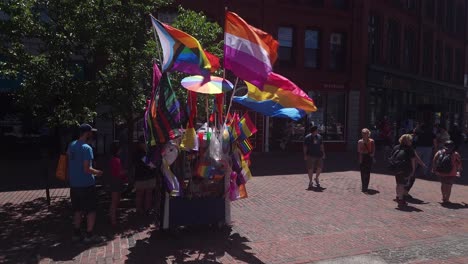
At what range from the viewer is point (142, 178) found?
8469mm

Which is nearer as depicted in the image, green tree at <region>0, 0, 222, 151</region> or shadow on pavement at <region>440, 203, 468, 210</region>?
green tree at <region>0, 0, 222, 151</region>

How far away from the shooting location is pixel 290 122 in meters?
22.1

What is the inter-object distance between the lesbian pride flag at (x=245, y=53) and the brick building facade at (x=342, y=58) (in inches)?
518

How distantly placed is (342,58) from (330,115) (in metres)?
3.15

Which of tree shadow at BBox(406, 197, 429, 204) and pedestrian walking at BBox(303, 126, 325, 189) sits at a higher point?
pedestrian walking at BBox(303, 126, 325, 189)

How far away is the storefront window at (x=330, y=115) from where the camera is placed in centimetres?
2280

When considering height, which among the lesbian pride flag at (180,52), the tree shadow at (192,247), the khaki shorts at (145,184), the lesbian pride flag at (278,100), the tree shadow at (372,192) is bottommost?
the tree shadow at (192,247)

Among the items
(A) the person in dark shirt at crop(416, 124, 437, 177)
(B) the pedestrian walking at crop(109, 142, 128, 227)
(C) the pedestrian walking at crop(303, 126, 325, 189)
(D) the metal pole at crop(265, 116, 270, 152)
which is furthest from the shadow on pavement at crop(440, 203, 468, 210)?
(D) the metal pole at crop(265, 116, 270, 152)

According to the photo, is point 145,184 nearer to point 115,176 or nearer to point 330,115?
point 115,176

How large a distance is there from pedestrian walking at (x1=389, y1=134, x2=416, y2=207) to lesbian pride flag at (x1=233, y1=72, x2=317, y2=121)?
3767mm

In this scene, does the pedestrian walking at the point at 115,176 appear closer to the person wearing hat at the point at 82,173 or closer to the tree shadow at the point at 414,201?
the person wearing hat at the point at 82,173

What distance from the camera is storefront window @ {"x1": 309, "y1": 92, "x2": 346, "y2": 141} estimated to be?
22.8 m

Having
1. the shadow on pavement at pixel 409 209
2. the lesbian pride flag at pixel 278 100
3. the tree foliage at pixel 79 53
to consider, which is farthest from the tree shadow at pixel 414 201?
the tree foliage at pixel 79 53

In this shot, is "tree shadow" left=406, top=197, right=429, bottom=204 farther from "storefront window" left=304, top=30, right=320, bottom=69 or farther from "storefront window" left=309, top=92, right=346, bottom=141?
"storefront window" left=304, top=30, right=320, bottom=69
